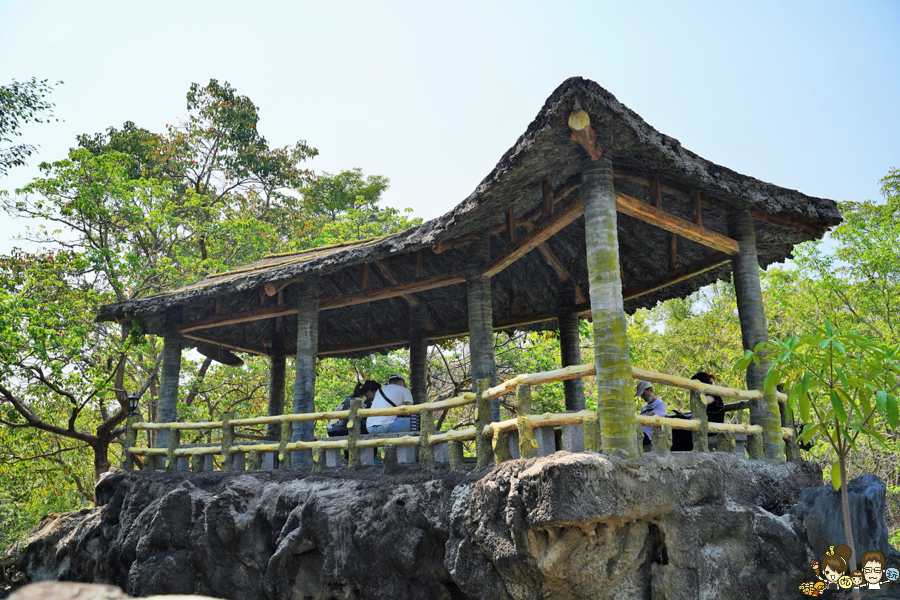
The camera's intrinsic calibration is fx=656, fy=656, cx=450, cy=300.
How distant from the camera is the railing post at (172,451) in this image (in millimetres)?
11203

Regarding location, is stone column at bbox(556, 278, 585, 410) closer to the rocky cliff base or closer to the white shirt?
the white shirt

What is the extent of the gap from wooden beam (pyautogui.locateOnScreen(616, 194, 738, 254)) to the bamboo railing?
6.25 feet

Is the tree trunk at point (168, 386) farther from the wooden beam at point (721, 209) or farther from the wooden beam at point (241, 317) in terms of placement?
the wooden beam at point (721, 209)

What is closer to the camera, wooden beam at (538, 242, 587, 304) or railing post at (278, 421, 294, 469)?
railing post at (278, 421, 294, 469)

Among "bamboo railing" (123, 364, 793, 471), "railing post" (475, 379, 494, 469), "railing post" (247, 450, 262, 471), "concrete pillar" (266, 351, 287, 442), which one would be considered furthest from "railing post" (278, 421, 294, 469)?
"concrete pillar" (266, 351, 287, 442)

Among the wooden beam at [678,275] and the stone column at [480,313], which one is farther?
the stone column at [480,313]

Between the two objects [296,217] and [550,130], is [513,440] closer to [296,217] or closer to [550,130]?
[550,130]

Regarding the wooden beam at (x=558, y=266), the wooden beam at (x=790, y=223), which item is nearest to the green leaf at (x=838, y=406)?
the wooden beam at (x=790, y=223)

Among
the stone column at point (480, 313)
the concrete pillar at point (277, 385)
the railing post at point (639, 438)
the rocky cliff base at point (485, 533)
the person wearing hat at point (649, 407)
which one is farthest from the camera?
the concrete pillar at point (277, 385)

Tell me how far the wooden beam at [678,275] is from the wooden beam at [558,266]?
3.22 feet

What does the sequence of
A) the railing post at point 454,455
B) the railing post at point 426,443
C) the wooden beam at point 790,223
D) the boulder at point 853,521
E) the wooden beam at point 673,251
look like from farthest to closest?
the wooden beam at point 673,251, the wooden beam at point 790,223, the railing post at point 426,443, the railing post at point 454,455, the boulder at point 853,521

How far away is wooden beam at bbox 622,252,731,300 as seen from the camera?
9430 millimetres

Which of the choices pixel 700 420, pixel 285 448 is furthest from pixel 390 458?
pixel 700 420

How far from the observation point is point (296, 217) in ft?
85.3
